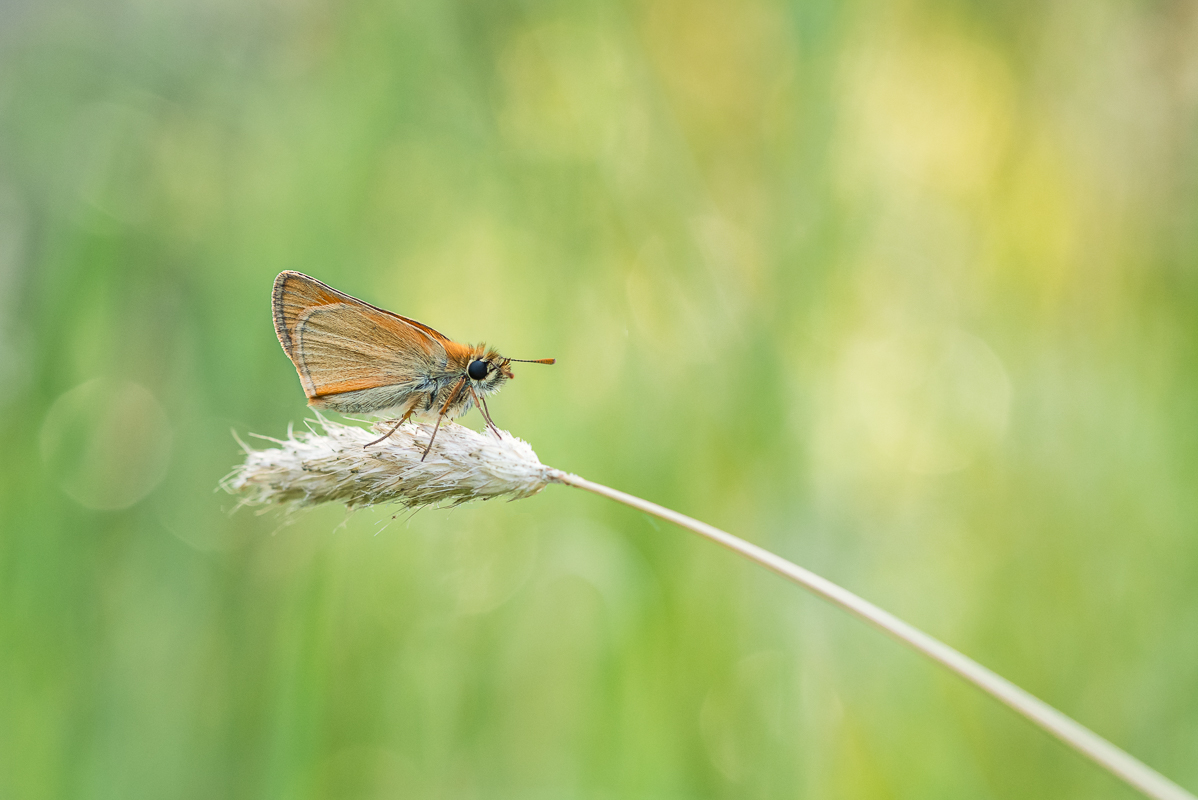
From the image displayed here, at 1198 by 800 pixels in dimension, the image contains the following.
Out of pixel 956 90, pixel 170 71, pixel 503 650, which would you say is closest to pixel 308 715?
pixel 503 650

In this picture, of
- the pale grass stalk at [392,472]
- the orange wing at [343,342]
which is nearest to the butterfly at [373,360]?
the orange wing at [343,342]

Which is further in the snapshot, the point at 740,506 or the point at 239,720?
the point at 740,506

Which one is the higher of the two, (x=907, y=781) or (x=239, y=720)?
(x=907, y=781)

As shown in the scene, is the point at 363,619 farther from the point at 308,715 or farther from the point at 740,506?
the point at 740,506

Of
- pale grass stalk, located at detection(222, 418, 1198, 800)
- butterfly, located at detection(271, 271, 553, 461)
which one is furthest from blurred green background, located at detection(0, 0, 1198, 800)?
pale grass stalk, located at detection(222, 418, 1198, 800)

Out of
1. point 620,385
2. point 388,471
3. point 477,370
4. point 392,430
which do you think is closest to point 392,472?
point 388,471

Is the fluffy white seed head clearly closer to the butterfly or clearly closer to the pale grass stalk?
the pale grass stalk

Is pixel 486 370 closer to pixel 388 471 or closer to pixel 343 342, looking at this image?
pixel 343 342
